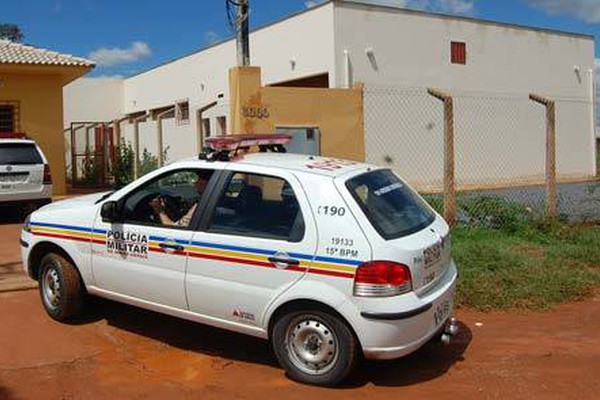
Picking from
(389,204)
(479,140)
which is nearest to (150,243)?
(389,204)

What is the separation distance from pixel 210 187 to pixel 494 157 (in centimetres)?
2013

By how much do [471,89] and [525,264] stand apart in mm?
16814

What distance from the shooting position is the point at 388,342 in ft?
15.7

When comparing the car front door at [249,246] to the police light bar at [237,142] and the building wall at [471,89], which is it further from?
the building wall at [471,89]

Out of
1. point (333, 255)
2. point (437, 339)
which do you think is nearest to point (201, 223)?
point (333, 255)

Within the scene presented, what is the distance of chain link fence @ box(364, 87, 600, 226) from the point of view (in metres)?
21.6

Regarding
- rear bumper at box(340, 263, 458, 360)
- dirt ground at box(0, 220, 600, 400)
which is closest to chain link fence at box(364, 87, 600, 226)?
dirt ground at box(0, 220, 600, 400)

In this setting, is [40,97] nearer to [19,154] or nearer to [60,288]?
[19,154]

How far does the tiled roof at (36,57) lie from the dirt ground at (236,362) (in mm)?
12229

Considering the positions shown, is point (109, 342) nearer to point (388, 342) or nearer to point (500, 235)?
point (388, 342)

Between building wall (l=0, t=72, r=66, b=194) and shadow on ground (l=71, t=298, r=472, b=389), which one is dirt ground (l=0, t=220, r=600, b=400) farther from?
building wall (l=0, t=72, r=66, b=194)

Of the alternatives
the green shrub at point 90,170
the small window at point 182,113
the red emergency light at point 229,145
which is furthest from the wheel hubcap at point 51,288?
the small window at point 182,113

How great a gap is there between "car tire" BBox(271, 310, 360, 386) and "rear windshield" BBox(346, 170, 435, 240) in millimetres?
714

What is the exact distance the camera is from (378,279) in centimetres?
475
